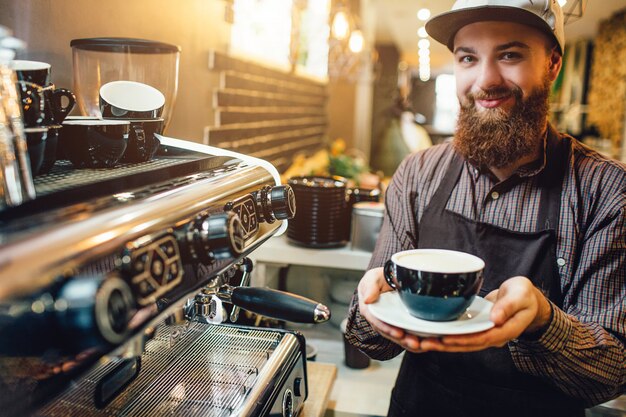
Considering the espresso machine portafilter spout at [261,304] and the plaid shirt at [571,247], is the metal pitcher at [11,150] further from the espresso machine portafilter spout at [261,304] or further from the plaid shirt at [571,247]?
the plaid shirt at [571,247]

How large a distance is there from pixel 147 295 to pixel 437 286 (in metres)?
0.45

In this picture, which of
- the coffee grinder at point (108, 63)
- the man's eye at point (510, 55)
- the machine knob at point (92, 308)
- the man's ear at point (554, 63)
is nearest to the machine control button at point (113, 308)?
the machine knob at point (92, 308)

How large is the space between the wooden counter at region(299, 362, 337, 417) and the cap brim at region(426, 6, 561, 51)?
959 millimetres

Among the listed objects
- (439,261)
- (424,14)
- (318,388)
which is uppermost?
(424,14)

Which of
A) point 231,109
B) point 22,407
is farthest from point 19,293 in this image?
point 231,109

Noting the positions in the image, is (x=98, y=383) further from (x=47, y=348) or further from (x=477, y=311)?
(x=477, y=311)

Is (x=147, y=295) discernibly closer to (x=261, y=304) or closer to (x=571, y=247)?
(x=261, y=304)

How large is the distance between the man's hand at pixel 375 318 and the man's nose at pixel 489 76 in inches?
21.7

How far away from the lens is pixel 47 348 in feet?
1.76

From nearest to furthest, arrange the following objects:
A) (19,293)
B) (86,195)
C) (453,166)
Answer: (19,293)
(86,195)
(453,166)

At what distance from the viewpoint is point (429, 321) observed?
888mm

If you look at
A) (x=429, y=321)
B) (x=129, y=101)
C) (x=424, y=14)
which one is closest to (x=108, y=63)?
(x=129, y=101)

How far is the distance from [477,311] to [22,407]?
0.70 metres

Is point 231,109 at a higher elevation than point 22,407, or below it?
higher
